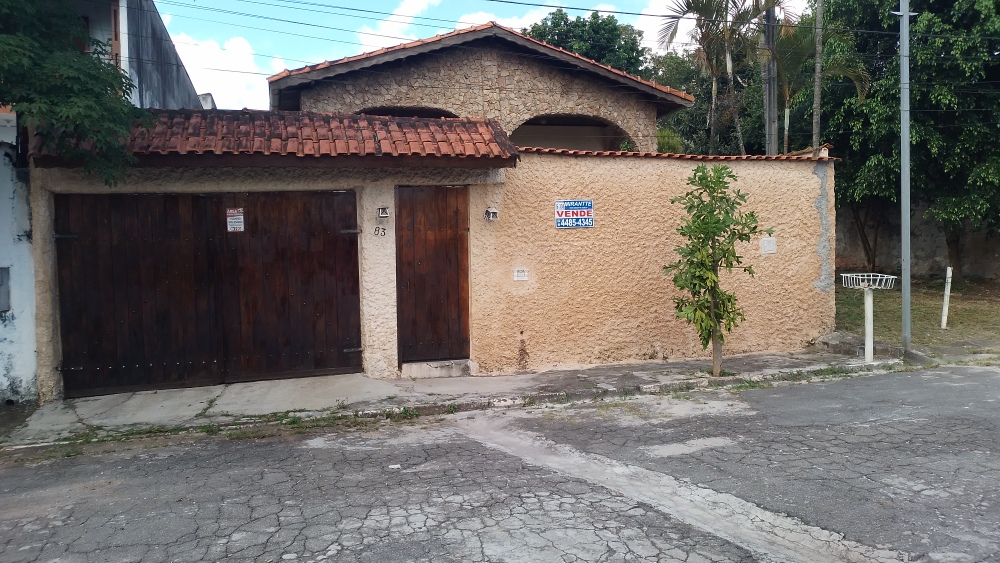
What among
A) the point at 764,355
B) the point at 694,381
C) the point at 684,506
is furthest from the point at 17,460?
the point at 764,355

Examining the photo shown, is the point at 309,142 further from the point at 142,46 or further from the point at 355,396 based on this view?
the point at 142,46

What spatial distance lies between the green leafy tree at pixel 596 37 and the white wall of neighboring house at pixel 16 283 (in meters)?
19.6

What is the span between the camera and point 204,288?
7910 millimetres

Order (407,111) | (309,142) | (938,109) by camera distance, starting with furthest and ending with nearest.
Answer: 1. (938,109)
2. (407,111)
3. (309,142)

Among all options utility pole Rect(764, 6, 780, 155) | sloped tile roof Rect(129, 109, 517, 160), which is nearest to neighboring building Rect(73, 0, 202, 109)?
sloped tile roof Rect(129, 109, 517, 160)

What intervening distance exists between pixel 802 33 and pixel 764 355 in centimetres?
990

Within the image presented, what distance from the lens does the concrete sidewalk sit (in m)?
6.72

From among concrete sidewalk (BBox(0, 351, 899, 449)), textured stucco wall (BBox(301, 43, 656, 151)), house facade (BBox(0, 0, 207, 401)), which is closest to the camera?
concrete sidewalk (BBox(0, 351, 899, 449))

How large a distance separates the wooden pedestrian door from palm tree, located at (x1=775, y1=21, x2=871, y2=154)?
10.7 m

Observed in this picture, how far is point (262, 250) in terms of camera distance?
8.07 meters

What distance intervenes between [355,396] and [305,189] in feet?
8.06

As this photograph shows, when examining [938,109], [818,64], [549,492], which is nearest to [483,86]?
[818,64]

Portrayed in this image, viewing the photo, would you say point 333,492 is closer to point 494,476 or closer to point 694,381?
point 494,476

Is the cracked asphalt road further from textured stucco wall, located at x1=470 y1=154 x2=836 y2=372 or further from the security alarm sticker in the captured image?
the security alarm sticker
